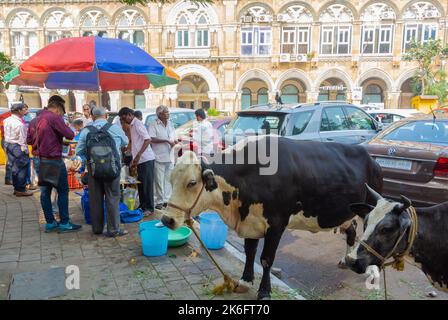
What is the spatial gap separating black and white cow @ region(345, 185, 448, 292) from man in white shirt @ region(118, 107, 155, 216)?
13.9 feet

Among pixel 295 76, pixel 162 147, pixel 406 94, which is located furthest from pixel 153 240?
pixel 406 94

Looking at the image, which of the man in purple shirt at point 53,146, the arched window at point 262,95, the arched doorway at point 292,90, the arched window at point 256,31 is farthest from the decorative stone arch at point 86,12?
the man in purple shirt at point 53,146

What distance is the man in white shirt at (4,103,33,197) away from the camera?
7.87 m

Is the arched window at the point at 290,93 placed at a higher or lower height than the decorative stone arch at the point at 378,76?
lower

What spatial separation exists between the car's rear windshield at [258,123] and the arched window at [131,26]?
26.2 metres

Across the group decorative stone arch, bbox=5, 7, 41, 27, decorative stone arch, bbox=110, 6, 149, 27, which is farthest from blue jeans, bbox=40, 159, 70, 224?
decorative stone arch, bbox=5, 7, 41, 27

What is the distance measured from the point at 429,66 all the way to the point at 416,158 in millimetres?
27479

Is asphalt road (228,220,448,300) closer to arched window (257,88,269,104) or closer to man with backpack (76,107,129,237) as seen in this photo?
man with backpack (76,107,129,237)

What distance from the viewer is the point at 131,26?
3103 centimetres

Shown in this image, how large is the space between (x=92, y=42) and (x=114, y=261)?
313 cm

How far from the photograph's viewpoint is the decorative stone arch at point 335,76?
30.0 meters

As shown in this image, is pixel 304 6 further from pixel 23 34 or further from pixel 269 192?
pixel 269 192

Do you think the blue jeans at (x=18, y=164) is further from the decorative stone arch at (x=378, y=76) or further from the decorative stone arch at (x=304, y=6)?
the decorative stone arch at (x=378, y=76)

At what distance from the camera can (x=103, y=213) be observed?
5.61 meters
